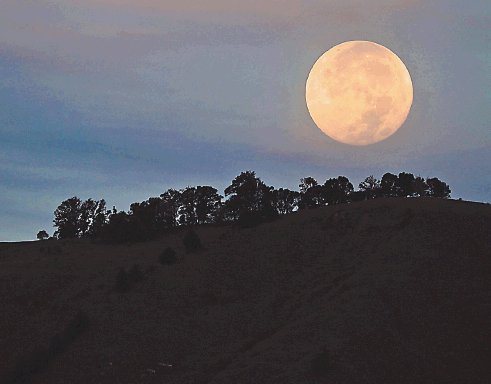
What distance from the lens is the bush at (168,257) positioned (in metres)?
80.5

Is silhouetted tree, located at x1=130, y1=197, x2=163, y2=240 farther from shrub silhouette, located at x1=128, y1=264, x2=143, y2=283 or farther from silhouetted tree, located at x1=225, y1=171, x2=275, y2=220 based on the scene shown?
shrub silhouette, located at x1=128, y1=264, x2=143, y2=283

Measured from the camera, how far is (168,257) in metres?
81.1

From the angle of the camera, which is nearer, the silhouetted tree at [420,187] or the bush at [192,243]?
the bush at [192,243]

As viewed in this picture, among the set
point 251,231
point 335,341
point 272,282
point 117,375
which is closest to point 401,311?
point 335,341

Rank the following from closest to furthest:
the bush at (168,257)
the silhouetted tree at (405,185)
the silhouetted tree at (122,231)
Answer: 1. the bush at (168,257)
2. the silhouetted tree at (122,231)
3. the silhouetted tree at (405,185)

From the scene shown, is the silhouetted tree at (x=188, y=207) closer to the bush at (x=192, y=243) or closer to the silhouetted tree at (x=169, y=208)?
the silhouetted tree at (x=169, y=208)

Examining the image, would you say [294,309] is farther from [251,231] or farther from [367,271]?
[251,231]

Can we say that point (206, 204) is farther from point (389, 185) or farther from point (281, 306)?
point (281, 306)

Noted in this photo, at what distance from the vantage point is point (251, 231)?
89750mm

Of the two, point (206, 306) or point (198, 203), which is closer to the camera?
point (206, 306)

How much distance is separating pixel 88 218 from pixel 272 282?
75.5 metres

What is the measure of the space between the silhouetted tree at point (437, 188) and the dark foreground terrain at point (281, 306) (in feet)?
129

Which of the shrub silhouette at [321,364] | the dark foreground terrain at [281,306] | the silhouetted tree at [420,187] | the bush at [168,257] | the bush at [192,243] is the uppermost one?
the silhouetted tree at [420,187]

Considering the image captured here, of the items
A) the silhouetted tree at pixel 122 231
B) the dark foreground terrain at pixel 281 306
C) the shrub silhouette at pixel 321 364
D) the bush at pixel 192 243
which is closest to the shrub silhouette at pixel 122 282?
the dark foreground terrain at pixel 281 306
